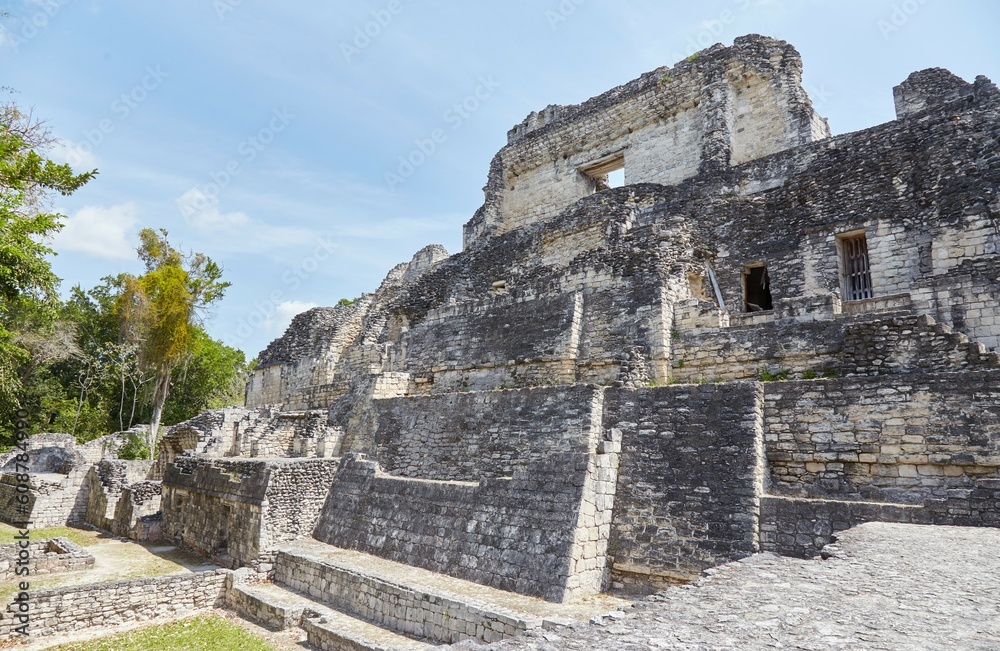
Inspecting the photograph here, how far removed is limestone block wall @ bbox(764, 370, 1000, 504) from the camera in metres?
6.04

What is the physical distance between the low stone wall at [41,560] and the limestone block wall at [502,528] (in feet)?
16.3

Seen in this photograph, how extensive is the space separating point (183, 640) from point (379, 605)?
2.96 metres

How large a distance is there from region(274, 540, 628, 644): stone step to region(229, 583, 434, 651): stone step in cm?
14

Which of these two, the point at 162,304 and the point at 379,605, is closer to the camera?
the point at 379,605

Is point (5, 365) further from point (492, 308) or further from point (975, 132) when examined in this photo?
point (975, 132)

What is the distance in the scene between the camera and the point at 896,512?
229 inches

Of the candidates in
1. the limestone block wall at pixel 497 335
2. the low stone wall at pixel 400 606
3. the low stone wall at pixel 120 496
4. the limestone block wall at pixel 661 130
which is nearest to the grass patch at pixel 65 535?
the low stone wall at pixel 120 496

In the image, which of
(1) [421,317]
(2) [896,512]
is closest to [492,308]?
(1) [421,317]

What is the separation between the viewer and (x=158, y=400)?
22.8m

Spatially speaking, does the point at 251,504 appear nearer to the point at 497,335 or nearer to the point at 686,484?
the point at 497,335

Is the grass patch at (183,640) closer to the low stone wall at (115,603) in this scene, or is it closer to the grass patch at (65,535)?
the low stone wall at (115,603)

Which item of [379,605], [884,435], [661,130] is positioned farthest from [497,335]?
[661,130]

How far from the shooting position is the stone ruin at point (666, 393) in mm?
6582

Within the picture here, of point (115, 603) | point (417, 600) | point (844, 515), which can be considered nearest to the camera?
point (844, 515)
